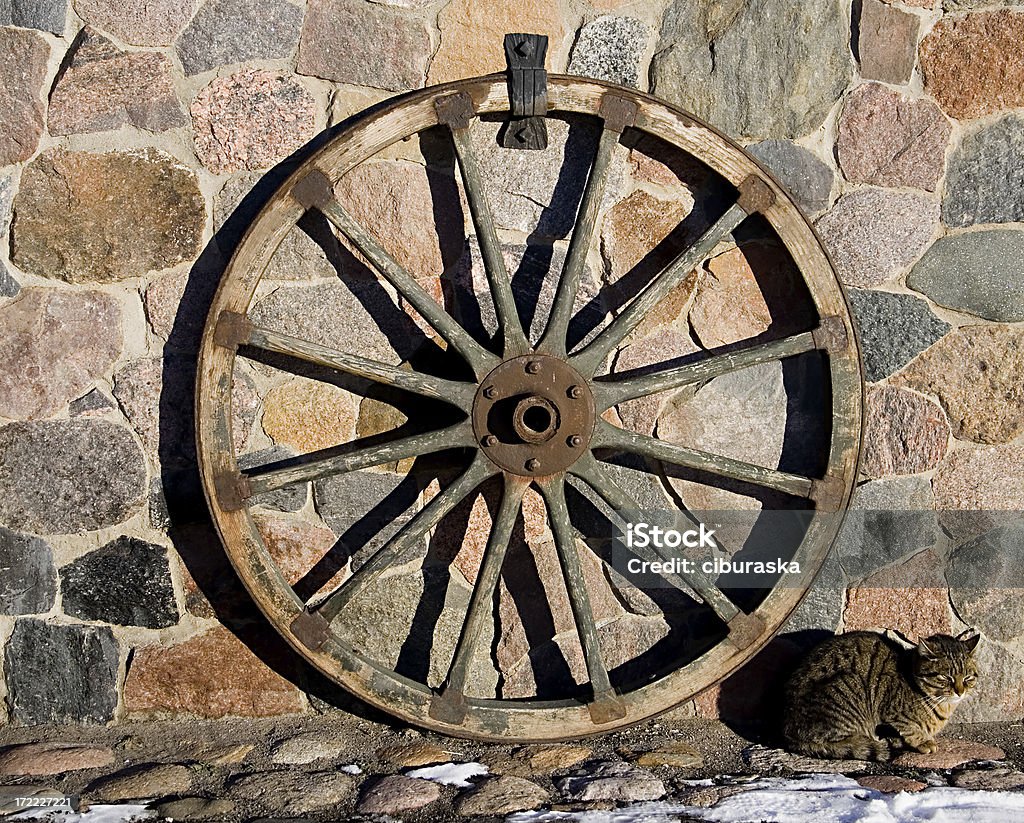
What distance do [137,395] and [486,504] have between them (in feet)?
3.19

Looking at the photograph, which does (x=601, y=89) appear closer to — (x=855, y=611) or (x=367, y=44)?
(x=367, y=44)

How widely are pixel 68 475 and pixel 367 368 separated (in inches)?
34.8

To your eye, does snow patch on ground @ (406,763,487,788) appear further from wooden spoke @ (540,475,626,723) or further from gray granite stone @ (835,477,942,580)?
gray granite stone @ (835,477,942,580)

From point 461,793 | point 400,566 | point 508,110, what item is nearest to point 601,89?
point 508,110

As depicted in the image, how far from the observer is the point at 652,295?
2.75 m

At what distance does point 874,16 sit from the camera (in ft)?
9.43

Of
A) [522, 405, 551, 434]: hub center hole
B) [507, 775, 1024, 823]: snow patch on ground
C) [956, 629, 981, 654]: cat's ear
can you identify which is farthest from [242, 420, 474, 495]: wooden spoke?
[956, 629, 981, 654]: cat's ear

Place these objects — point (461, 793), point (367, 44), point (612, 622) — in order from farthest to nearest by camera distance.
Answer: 1. point (612, 622)
2. point (367, 44)
3. point (461, 793)

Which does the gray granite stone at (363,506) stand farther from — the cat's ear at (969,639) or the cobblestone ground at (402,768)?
the cat's ear at (969,639)

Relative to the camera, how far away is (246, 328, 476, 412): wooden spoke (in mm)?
2723

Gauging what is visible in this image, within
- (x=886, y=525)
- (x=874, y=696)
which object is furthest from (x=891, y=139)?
(x=874, y=696)

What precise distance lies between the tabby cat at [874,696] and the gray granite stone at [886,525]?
239 mm

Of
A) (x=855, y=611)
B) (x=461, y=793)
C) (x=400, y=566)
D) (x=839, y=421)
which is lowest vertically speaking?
(x=461, y=793)

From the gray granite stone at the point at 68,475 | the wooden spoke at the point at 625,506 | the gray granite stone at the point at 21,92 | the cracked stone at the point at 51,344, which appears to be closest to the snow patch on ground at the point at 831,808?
the wooden spoke at the point at 625,506
